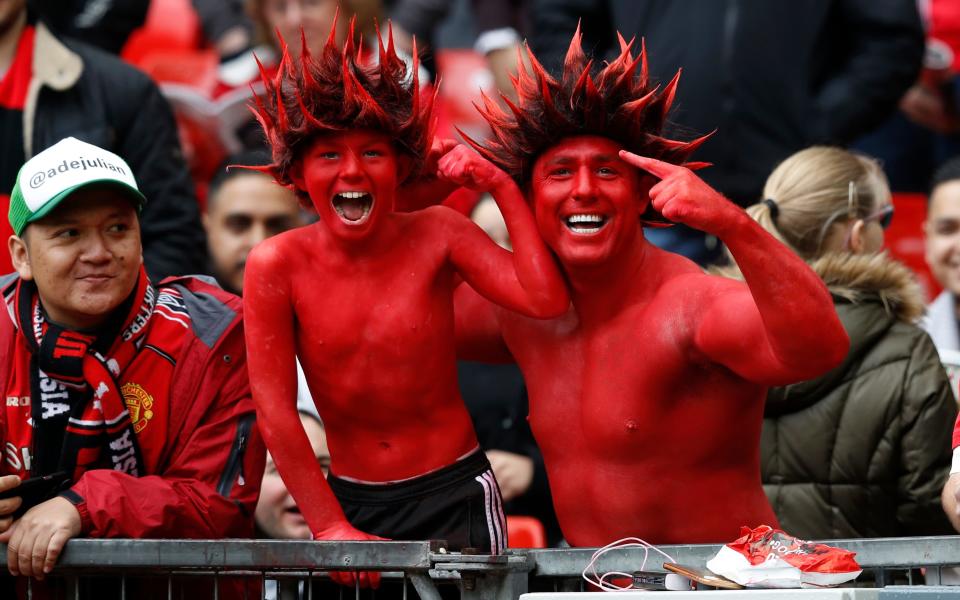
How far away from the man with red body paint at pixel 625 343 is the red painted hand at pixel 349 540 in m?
0.52

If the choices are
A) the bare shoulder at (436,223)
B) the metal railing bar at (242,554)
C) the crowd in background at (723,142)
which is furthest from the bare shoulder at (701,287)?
the metal railing bar at (242,554)

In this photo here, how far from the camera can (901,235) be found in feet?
20.7

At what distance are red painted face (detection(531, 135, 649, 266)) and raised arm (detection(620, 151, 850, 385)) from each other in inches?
7.4

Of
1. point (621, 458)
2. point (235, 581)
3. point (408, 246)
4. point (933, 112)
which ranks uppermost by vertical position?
point (933, 112)

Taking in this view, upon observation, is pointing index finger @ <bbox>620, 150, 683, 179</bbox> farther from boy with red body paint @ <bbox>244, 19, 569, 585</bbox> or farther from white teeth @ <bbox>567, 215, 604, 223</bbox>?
boy with red body paint @ <bbox>244, 19, 569, 585</bbox>

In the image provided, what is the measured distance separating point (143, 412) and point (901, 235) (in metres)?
3.77

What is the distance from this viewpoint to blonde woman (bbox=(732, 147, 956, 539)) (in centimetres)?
395

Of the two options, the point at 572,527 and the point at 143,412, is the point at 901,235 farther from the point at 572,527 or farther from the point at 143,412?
the point at 143,412

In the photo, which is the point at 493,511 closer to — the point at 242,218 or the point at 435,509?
the point at 435,509

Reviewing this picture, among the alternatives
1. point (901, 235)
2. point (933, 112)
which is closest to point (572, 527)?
point (901, 235)

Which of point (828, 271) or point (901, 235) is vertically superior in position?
point (901, 235)

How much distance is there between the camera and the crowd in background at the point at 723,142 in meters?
4.01

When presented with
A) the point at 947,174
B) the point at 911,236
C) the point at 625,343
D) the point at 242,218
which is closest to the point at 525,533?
the point at 625,343

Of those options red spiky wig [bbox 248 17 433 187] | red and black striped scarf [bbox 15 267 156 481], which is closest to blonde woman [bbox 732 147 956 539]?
red spiky wig [bbox 248 17 433 187]
